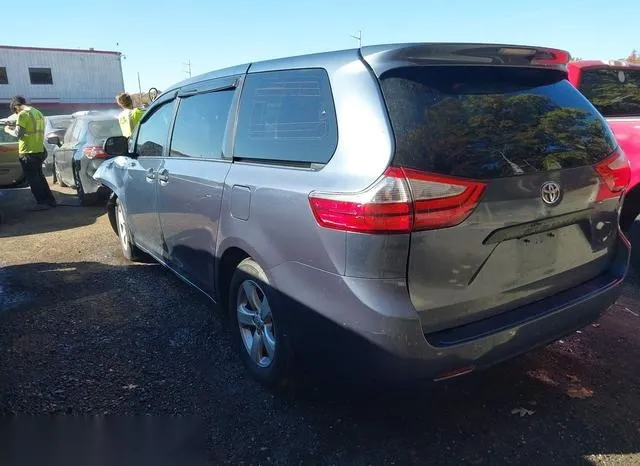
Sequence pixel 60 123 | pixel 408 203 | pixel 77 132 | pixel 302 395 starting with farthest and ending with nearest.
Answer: pixel 60 123
pixel 77 132
pixel 302 395
pixel 408 203

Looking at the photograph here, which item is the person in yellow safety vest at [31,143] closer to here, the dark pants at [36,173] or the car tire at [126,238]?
the dark pants at [36,173]

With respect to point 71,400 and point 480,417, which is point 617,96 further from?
point 71,400

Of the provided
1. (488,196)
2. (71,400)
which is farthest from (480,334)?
(71,400)

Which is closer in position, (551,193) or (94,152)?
(551,193)

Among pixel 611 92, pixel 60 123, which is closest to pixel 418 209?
pixel 611 92

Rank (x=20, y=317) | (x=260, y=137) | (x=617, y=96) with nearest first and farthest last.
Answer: (x=260, y=137), (x=20, y=317), (x=617, y=96)

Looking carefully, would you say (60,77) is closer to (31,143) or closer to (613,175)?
(31,143)

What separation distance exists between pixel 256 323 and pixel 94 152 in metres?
6.66

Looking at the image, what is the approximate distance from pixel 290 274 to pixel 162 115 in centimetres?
255

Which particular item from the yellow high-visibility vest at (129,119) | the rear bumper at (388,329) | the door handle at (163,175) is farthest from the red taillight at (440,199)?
the yellow high-visibility vest at (129,119)

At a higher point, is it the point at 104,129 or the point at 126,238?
the point at 104,129

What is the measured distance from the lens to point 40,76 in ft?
103

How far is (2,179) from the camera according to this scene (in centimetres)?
989

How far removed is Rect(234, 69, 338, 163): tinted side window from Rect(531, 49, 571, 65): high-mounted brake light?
1107mm
